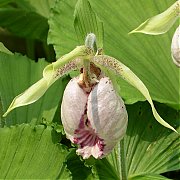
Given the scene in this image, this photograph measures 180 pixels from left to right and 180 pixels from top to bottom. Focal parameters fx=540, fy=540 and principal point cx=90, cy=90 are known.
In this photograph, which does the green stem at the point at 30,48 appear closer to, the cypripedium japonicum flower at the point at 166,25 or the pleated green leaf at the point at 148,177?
the pleated green leaf at the point at 148,177

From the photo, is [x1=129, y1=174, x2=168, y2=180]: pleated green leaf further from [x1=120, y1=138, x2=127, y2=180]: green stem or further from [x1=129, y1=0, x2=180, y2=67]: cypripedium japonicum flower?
[x1=129, y1=0, x2=180, y2=67]: cypripedium japonicum flower

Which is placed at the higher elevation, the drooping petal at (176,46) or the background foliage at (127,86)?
the drooping petal at (176,46)

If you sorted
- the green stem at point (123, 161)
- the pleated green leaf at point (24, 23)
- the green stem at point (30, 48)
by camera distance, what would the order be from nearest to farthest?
the green stem at point (123, 161)
the pleated green leaf at point (24, 23)
the green stem at point (30, 48)

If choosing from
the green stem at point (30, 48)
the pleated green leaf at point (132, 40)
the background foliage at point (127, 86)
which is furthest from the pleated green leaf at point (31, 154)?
the green stem at point (30, 48)

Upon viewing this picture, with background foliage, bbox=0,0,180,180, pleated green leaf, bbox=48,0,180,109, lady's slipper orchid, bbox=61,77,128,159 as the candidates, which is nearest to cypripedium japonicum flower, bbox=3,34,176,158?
lady's slipper orchid, bbox=61,77,128,159

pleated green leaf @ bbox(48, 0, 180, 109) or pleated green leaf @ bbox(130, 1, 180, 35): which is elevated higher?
pleated green leaf @ bbox(130, 1, 180, 35)

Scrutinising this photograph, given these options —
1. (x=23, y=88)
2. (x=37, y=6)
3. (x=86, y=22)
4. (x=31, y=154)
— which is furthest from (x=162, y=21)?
(x=37, y=6)

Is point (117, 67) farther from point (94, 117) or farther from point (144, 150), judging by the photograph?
point (144, 150)

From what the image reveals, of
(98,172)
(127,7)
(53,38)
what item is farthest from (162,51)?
(98,172)
